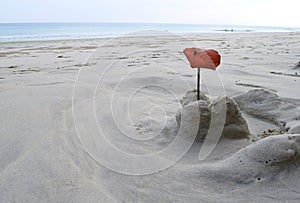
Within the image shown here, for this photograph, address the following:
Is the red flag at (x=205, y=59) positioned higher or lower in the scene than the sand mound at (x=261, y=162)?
higher

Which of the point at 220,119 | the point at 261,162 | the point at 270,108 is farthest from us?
the point at 270,108

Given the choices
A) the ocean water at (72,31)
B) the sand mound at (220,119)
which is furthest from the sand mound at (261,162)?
the ocean water at (72,31)

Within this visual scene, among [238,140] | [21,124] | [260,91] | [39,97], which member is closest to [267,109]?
[260,91]

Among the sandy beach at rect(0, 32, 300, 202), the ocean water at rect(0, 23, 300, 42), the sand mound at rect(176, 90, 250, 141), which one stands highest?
the ocean water at rect(0, 23, 300, 42)

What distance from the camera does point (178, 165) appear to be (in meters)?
1.33

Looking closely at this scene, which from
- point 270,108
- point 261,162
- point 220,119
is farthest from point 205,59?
point 270,108

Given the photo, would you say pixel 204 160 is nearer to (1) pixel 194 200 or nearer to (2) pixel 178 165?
(2) pixel 178 165

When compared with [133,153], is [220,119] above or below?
above

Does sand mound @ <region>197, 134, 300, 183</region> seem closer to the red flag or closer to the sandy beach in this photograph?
the sandy beach

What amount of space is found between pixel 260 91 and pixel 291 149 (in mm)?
1096

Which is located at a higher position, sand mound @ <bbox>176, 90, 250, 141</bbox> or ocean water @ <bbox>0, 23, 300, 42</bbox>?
ocean water @ <bbox>0, 23, 300, 42</bbox>

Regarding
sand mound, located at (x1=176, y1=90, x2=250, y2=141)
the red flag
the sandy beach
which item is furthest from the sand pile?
the red flag

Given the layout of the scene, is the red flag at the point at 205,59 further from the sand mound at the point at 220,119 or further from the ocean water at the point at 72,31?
the ocean water at the point at 72,31

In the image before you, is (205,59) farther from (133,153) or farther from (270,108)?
(270,108)
